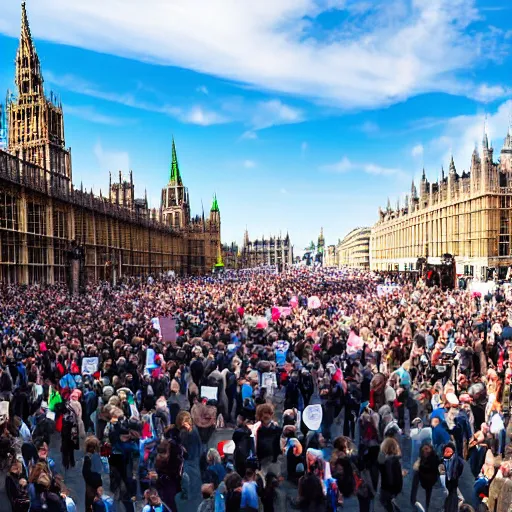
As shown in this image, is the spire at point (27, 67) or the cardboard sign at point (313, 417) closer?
the cardboard sign at point (313, 417)

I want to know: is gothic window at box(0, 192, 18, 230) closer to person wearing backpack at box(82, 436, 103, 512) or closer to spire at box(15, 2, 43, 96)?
spire at box(15, 2, 43, 96)

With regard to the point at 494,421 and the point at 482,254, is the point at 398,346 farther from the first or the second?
the point at 482,254

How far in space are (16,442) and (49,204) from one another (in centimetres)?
4376

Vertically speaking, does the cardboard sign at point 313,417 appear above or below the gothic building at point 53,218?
below

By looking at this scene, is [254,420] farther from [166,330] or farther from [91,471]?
[166,330]

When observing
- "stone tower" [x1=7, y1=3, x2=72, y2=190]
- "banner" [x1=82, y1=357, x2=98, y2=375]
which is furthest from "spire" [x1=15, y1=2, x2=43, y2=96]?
"banner" [x1=82, y1=357, x2=98, y2=375]

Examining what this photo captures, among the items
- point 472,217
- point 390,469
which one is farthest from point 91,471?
point 472,217

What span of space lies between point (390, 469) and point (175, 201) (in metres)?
141

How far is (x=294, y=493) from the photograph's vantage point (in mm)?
8828

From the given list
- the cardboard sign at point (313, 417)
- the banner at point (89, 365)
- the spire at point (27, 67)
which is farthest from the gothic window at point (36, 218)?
the cardboard sign at point (313, 417)

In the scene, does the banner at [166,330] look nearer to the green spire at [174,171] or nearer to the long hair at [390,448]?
the long hair at [390,448]

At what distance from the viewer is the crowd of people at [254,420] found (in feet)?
23.6

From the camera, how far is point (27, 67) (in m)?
74.9

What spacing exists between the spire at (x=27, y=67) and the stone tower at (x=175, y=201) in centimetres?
5803
